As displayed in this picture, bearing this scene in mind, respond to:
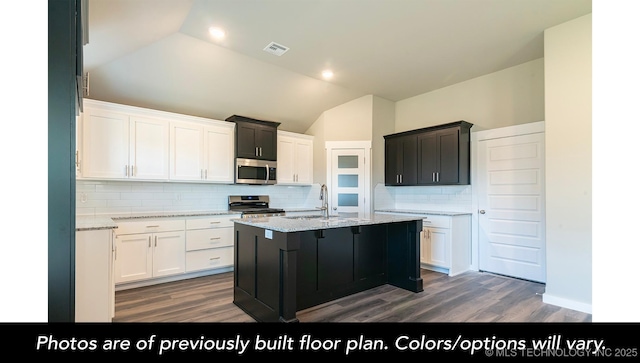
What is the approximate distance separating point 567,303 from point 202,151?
499 centimetres

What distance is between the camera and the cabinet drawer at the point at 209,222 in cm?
415

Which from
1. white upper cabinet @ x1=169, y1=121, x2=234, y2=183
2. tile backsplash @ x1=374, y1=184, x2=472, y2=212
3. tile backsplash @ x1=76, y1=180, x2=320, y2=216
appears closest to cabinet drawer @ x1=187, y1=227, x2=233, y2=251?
tile backsplash @ x1=76, y1=180, x2=320, y2=216

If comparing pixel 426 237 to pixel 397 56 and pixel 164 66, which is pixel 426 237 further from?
pixel 164 66

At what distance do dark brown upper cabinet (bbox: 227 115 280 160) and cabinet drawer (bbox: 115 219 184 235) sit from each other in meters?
1.43

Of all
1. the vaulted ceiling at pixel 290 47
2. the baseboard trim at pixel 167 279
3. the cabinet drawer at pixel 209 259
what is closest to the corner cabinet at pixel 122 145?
the vaulted ceiling at pixel 290 47

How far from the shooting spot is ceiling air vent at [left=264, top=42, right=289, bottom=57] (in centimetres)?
384

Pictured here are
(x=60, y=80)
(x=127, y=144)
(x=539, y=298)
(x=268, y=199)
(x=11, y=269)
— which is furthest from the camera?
(x=268, y=199)

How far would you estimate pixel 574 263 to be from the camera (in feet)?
10.3

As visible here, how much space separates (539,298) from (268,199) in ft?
13.9

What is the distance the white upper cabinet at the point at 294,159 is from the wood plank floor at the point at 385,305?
2.26 meters

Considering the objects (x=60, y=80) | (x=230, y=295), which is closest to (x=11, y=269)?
(x=60, y=80)

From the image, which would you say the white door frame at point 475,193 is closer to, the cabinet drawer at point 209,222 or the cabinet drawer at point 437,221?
the cabinet drawer at point 437,221

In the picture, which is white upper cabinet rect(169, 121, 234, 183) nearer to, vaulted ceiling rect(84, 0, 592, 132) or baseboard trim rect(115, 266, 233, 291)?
vaulted ceiling rect(84, 0, 592, 132)

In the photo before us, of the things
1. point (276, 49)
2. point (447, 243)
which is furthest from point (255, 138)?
point (447, 243)
